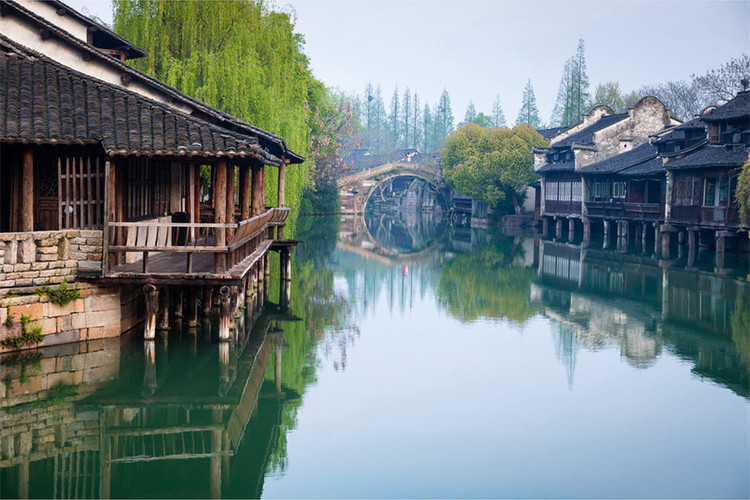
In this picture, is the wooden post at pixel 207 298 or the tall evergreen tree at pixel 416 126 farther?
the tall evergreen tree at pixel 416 126

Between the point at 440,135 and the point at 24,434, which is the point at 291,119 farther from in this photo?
the point at 440,135

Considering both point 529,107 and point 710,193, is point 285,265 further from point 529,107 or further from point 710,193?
point 529,107

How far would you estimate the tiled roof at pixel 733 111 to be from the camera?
34125 millimetres

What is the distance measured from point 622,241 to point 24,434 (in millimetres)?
35661

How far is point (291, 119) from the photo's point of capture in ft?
88.6

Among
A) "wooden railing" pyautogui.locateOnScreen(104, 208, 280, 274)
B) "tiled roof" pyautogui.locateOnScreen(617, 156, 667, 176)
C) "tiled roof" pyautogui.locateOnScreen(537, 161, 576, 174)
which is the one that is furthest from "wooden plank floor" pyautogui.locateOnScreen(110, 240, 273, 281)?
"tiled roof" pyautogui.locateOnScreen(537, 161, 576, 174)

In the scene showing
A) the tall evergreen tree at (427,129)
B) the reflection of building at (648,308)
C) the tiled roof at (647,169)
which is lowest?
the reflection of building at (648,308)

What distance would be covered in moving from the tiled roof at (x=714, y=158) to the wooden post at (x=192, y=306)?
23848mm

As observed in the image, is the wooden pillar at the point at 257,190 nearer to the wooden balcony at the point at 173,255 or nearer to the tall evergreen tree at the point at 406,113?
the wooden balcony at the point at 173,255

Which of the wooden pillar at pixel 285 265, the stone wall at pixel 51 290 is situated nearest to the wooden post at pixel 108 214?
the stone wall at pixel 51 290

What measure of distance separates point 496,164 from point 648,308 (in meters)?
32.3

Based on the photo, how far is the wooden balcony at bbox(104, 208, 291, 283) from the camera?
13.8 m

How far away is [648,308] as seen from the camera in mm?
21688

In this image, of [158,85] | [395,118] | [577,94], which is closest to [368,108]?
[395,118]
